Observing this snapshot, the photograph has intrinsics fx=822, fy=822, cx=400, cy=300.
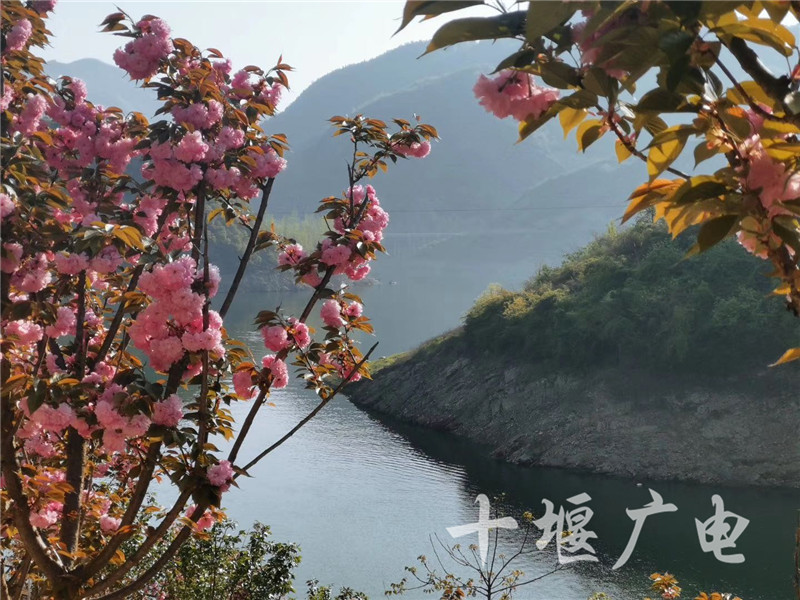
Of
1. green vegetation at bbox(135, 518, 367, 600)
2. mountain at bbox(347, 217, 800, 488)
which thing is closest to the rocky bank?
mountain at bbox(347, 217, 800, 488)

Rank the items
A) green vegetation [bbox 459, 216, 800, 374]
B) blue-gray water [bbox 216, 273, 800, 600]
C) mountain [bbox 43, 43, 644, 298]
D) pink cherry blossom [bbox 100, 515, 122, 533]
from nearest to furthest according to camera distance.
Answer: pink cherry blossom [bbox 100, 515, 122, 533] < blue-gray water [bbox 216, 273, 800, 600] < green vegetation [bbox 459, 216, 800, 374] < mountain [bbox 43, 43, 644, 298]

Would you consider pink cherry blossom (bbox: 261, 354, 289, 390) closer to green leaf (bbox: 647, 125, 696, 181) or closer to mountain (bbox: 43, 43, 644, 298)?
green leaf (bbox: 647, 125, 696, 181)

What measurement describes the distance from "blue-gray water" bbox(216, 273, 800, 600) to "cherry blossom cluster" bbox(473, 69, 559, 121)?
17.6 ft

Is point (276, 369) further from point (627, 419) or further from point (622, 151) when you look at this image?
point (627, 419)

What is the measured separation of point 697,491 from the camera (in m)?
9.88

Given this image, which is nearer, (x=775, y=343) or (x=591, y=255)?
(x=775, y=343)

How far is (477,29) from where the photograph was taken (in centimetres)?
47

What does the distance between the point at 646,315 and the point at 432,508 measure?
5.43 meters

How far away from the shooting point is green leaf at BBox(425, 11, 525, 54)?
1.50ft

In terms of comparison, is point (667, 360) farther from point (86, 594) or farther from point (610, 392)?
point (86, 594)

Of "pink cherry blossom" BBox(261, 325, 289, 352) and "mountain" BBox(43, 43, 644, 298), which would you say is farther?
"mountain" BBox(43, 43, 644, 298)

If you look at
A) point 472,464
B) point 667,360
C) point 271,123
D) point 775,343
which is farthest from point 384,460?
point 271,123

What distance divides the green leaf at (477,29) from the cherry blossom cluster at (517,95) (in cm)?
11

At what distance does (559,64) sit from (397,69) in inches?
3200
